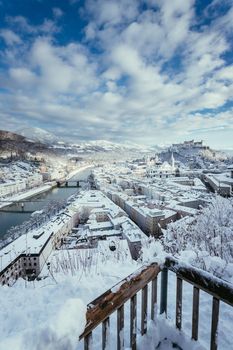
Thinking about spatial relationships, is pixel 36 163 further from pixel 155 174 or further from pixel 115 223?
pixel 115 223

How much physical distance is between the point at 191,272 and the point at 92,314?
2.64 feet

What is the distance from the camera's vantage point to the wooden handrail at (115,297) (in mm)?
1189

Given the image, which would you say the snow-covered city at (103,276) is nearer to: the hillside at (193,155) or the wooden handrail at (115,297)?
the wooden handrail at (115,297)

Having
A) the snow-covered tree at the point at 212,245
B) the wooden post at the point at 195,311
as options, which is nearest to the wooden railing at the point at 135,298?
the wooden post at the point at 195,311

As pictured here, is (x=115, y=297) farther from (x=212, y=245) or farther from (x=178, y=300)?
(x=212, y=245)

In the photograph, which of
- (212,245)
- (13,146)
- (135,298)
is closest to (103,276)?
(135,298)

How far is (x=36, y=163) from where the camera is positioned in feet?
234

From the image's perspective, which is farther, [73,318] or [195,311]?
[195,311]

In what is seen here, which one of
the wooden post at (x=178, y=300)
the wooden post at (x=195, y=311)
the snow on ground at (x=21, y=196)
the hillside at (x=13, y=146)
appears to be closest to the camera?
the wooden post at (x=195, y=311)

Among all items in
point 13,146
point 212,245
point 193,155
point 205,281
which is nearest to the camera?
point 205,281

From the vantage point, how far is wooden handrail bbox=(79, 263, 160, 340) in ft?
3.90

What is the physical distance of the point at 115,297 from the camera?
1343 mm

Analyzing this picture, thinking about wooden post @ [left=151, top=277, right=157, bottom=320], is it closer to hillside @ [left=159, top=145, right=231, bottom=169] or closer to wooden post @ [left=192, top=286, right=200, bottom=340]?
wooden post @ [left=192, top=286, right=200, bottom=340]

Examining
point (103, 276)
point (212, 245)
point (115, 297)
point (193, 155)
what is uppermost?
point (193, 155)
